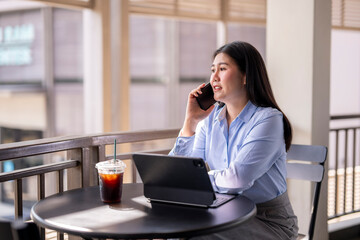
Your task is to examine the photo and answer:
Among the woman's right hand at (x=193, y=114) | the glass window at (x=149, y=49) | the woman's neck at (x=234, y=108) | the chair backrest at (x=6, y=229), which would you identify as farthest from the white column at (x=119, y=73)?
the chair backrest at (x=6, y=229)

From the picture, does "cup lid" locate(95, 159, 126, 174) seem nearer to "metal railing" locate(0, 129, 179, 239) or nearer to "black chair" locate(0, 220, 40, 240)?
"metal railing" locate(0, 129, 179, 239)

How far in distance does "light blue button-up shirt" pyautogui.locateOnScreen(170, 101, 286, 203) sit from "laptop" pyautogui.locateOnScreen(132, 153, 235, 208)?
12 cm

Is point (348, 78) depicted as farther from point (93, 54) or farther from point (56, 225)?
point (56, 225)

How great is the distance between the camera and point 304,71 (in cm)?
300

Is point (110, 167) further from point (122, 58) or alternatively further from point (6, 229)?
point (122, 58)

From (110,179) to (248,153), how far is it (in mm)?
505

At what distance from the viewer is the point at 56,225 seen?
1.36m

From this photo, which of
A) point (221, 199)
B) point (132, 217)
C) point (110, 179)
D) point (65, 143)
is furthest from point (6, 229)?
point (65, 143)

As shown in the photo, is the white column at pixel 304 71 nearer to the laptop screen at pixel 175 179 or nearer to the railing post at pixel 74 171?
the railing post at pixel 74 171

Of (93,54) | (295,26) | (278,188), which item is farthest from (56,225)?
(93,54)

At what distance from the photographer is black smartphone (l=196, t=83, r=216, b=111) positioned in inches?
82.0

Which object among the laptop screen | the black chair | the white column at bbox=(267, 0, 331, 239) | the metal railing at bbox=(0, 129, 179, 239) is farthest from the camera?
the white column at bbox=(267, 0, 331, 239)

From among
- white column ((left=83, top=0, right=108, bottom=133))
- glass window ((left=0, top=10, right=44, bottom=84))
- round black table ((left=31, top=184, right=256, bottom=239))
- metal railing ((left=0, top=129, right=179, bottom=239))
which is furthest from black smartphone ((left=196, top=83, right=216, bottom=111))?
glass window ((left=0, top=10, right=44, bottom=84))

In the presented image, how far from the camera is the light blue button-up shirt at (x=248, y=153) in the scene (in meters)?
1.72
